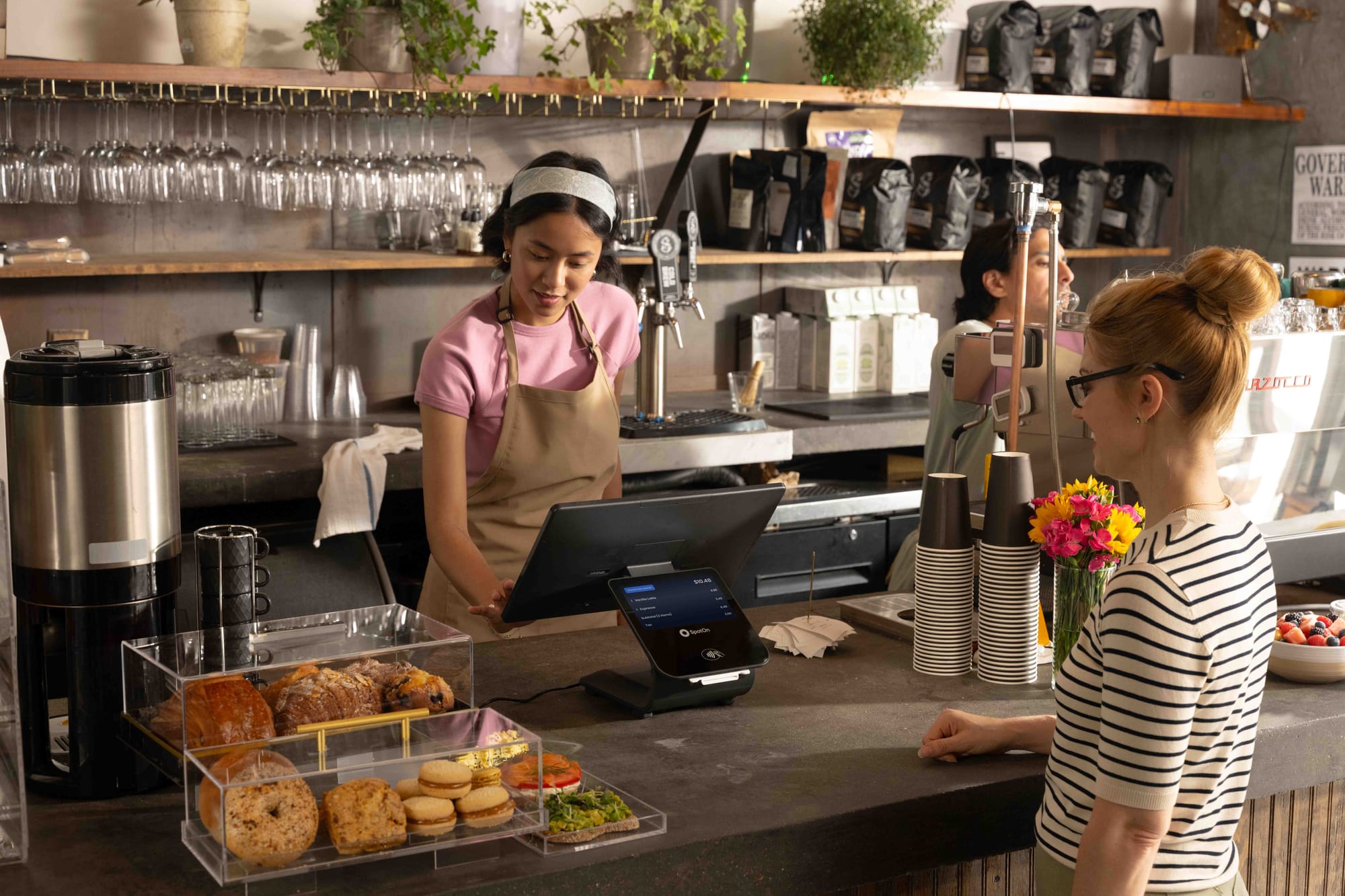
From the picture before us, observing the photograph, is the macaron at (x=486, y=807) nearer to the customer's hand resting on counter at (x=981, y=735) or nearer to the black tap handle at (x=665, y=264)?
the customer's hand resting on counter at (x=981, y=735)

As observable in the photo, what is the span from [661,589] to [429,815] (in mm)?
604

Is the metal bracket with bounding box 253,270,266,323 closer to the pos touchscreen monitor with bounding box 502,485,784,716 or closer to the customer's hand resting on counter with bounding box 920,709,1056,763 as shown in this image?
the pos touchscreen monitor with bounding box 502,485,784,716

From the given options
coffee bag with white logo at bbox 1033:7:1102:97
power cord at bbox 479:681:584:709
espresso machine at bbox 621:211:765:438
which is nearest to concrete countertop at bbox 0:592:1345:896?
power cord at bbox 479:681:584:709

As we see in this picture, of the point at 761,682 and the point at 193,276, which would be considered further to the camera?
the point at 193,276

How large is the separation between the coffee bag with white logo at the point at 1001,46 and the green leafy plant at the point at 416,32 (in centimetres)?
190

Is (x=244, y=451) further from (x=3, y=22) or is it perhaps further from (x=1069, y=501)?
(x=1069, y=501)

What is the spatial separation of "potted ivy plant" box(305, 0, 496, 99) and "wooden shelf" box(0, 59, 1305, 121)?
0.06m

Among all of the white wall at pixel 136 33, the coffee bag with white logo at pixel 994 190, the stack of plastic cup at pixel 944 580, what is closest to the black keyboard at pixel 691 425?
the white wall at pixel 136 33

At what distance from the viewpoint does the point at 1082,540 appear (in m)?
1.97

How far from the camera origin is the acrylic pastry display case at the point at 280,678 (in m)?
1.49

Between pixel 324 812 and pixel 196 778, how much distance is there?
15 centimetres

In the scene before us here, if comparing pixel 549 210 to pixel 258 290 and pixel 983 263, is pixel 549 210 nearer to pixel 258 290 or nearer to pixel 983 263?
pixel 983 263

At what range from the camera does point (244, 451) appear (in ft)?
12.1

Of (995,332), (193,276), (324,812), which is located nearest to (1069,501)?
(995,332)
